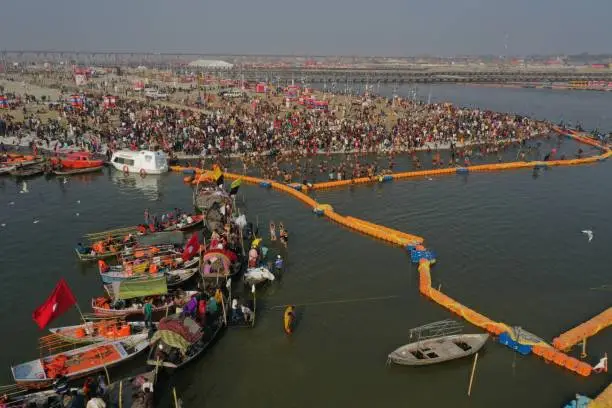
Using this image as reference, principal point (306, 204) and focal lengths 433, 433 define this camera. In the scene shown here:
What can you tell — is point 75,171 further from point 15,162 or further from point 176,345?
point 176,345

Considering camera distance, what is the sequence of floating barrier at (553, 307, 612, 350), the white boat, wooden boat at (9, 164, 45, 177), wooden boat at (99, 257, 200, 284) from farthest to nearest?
the white boat
wooden boat at (9, 164, 45, 177)
wooden boat at (99, 257, 200, 284)
floating barrier at (553, 307, 612, 350)

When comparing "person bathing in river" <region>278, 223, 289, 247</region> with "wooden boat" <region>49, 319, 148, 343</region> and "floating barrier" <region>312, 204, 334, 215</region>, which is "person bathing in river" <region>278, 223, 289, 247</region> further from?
"wooden boat" <region>49, 319, 148, 343</region>

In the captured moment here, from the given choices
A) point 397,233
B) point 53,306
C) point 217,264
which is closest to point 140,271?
point 217,264

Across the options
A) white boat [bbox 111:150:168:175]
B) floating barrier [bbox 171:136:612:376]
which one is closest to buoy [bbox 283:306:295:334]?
floating barrier [bbox 171:136:612:376]

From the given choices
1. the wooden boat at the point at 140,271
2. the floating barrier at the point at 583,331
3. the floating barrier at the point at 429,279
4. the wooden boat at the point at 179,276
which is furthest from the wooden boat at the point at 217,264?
the floating barrier at the point at 583,331

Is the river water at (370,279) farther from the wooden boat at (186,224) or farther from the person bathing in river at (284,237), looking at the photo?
the wooden boat at (186,224)

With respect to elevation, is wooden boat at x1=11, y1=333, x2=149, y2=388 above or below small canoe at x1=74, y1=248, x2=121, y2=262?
below
